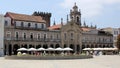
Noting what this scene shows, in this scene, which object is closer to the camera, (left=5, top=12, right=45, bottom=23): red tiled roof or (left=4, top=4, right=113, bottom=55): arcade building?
(left=4, top=4, right=113, bottom=55): arcade building

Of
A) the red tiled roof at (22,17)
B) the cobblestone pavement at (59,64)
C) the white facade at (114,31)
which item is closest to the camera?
the cobblestone pavement at (59,64)

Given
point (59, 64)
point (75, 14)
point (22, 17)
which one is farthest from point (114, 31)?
point (59, 64)

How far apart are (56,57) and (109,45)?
55.7 m

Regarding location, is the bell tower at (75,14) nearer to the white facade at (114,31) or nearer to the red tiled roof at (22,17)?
the white facade at (114,31)

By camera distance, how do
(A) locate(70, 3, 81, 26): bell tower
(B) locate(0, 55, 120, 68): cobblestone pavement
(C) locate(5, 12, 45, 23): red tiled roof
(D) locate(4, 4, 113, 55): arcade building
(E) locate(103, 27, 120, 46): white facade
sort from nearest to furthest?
(B) locate(0, 55, 120, 68): cobblestone pavement → (D) locate(4, 4, 113, 55): arcade building → (C) locate(5, 12, 45, 23): red tiled roof → (A) locate(70, 3, 81, 26): bell tower → (E) locate(103, 27, 120, 46): white facade

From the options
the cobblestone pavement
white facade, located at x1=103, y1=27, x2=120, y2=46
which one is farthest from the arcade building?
the cobblestone pavement

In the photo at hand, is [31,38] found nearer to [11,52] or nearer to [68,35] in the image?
[11,52]

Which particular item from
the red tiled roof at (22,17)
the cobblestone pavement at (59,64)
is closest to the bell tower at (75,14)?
the red tiled roof at (22,17)

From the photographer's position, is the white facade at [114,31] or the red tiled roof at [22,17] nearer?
the red tiled roof at [22,17]

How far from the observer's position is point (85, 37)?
95.6 metres

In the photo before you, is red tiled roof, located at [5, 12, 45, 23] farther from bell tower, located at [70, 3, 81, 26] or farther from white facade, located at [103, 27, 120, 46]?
white facade, located at [103, 27, 120, 46]

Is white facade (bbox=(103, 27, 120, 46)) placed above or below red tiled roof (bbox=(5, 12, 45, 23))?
below

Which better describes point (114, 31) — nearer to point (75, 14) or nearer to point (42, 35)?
point (75, 14)

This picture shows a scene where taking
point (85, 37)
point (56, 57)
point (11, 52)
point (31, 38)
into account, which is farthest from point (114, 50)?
point (56, 57)
